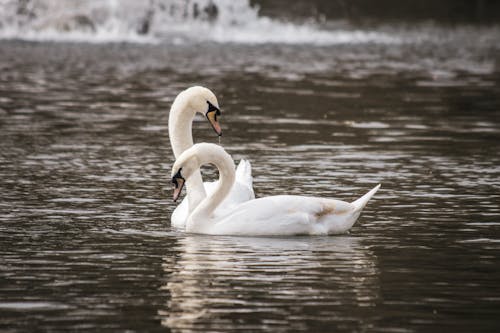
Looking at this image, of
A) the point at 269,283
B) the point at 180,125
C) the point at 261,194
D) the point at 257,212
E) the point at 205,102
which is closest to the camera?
the point at 269,283

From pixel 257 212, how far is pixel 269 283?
7.78 feet

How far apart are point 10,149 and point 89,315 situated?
11094 millimetres

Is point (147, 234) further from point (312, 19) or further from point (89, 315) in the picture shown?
point (312, 19)

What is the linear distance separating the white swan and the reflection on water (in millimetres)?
836

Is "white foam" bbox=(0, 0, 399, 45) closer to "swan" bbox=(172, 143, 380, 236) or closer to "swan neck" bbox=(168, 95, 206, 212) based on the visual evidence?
"swan neck" bbox=(168, 95, 206, 212)

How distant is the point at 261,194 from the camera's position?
647 inches

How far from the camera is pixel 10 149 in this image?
2086cm

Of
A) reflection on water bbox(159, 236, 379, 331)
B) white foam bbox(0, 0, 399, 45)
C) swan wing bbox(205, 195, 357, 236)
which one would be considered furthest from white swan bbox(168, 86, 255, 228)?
white foam bbox(0, 0, 399, 45)

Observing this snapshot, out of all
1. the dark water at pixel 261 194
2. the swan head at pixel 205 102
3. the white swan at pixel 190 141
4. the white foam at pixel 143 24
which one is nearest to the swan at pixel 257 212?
the dark water at pixel 261 194

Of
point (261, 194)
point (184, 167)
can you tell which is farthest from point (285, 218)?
point (261, 194)

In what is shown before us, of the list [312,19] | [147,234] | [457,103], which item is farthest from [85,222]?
[312,19]

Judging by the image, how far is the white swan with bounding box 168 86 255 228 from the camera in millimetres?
14367

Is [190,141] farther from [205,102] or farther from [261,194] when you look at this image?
[261,194]

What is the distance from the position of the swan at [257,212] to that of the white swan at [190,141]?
0.37 meters
